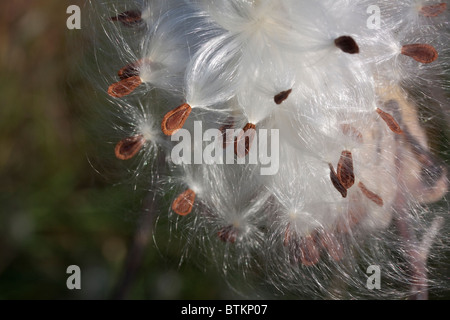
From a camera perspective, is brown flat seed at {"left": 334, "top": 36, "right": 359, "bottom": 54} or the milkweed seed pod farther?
the milkweed seed pod

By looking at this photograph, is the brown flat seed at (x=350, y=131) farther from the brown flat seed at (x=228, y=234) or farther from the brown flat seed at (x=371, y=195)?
the brown flat seed at (x=228, y=234)

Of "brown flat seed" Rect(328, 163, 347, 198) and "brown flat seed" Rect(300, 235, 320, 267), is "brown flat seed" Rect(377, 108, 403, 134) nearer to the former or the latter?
"brown flat seed" Rect(328, 163, 347, 198)

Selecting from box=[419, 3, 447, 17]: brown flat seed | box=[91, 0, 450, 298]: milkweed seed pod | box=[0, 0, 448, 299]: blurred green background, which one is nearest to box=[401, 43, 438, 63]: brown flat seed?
box=[91, 0, 450, 298]: milkweed seed pod

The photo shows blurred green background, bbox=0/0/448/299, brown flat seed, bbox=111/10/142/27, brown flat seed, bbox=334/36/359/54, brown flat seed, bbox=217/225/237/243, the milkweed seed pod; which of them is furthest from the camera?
blurred green background, bbox=0/0/448/299

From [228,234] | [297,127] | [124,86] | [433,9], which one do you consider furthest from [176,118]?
[433,9]

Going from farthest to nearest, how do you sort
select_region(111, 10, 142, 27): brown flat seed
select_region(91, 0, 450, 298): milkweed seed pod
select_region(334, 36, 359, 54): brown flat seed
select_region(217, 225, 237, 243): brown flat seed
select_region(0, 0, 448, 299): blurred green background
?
select_region(0, 0, 448, 299): blurred green background
select_region(217, 225, 237, 243): brown flat seed
select_region(111, 10, 142, 27): brown flat seed
select_region(91, 0, 450, 298): milkweed seed pod
select_region(334, 36, 359, 54): brown flat seed

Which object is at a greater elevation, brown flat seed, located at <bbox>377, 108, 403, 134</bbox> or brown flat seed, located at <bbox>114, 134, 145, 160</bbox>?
brown flat seed, located at <bbox>377, 108, 403, 134</bbox>

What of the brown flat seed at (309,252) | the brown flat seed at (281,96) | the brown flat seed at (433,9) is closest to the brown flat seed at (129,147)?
the brown flat seed at (281,96)
